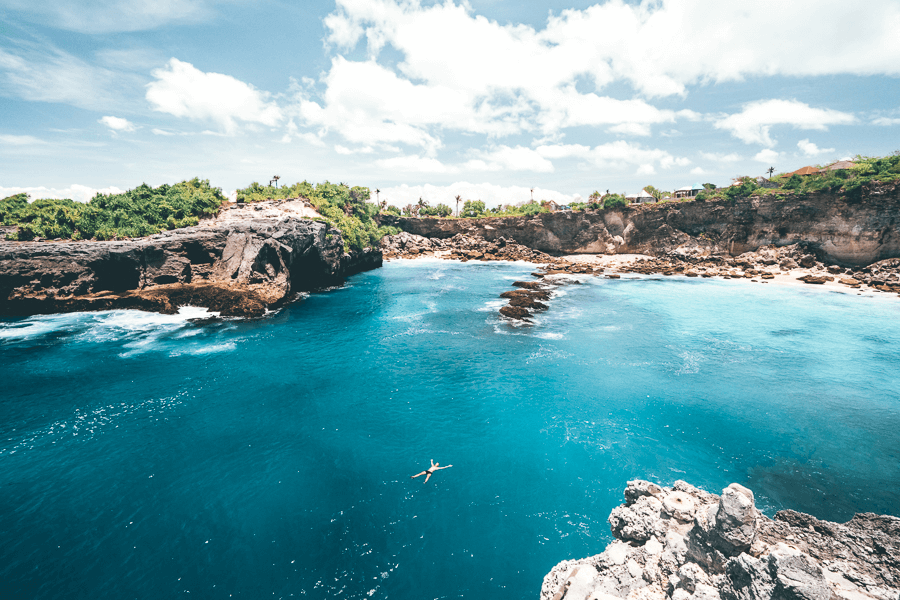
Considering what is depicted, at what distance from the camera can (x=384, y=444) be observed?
1606 centimetres

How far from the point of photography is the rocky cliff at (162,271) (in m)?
31.1

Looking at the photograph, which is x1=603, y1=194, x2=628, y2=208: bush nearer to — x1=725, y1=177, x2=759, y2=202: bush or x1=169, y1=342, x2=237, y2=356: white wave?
x1=725, y1=177, x2=759, y2=202: bush

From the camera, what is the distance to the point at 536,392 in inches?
811

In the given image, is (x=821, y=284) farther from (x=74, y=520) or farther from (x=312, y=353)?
(x=74, y=520)

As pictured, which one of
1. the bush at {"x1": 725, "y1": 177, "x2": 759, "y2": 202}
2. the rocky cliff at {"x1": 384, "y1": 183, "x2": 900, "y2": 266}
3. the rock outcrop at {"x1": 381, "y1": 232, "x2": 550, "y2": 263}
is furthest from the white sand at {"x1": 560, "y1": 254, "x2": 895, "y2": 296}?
the bush at {"x1": 725, "y1": 177, "x2": 759, "y2": 202}

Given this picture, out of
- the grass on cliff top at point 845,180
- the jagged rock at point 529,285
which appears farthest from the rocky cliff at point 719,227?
the jagged rock at point 529,285

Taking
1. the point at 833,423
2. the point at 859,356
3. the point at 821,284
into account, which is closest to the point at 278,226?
the point at 833,423

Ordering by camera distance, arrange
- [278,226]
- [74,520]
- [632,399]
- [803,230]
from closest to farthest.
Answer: [74,520], [632,399], [278,226], [803,230]

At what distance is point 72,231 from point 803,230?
98.4 meters

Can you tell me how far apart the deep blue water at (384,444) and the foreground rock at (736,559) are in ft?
9.60

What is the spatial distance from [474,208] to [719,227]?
2161 inches

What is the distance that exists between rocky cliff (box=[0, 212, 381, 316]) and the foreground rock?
33.7 m

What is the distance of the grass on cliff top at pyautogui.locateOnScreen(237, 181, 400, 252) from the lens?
2265 inches

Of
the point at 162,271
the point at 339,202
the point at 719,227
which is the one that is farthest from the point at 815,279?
the point at 162,271
